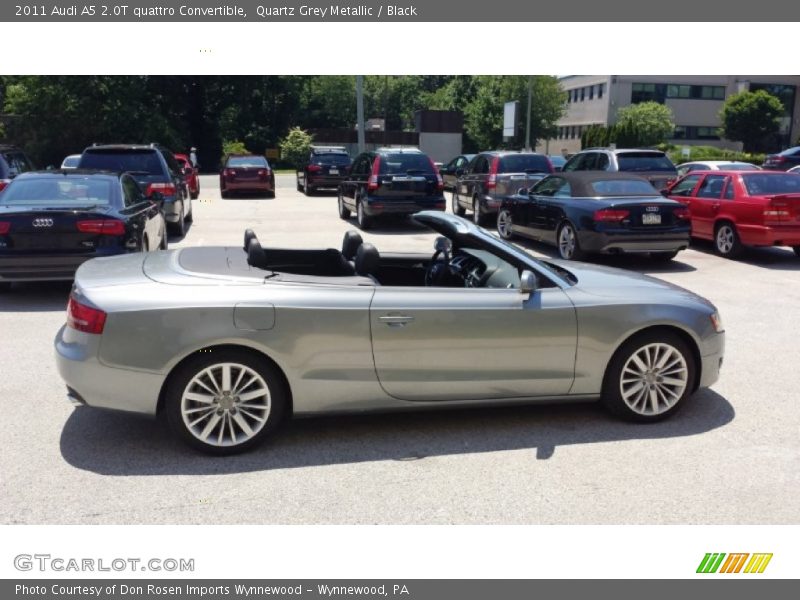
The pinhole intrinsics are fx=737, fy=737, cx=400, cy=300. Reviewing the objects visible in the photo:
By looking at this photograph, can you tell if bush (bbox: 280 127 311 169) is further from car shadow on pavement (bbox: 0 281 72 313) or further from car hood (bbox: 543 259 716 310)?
car hood (bbox: 543 259 716 310)

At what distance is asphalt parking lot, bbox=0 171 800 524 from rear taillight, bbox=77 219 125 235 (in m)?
2.48

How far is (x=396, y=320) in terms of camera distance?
174 inches

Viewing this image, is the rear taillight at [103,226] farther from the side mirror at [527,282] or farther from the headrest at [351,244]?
the side mirror at [527,282]

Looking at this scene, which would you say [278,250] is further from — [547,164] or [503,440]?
[547,164]

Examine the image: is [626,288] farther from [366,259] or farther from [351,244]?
[351,244]

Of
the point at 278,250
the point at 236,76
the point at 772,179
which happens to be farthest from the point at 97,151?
the point at 236,76

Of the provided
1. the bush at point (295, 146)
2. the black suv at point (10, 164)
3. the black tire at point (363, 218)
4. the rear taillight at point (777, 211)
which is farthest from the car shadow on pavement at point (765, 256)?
the bush at point (295, 146)

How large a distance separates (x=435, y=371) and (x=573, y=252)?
745 centimetres

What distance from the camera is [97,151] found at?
1339 centimetres

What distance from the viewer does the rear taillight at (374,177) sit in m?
15.2

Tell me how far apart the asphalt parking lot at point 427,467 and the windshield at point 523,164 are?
35.7 feet

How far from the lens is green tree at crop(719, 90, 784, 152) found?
5928 centimetres

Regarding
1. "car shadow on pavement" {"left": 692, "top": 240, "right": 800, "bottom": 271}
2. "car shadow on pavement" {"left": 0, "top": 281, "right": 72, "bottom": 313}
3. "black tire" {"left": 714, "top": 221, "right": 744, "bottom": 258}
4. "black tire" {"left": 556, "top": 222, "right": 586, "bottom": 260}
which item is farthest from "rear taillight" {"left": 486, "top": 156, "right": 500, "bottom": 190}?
"car shadow on pavement" {"left": 0, "top": 281, "right": 72, "bottom": 313}

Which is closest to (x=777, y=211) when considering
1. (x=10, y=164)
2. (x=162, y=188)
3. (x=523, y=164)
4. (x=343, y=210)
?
(x=523, y=164)
